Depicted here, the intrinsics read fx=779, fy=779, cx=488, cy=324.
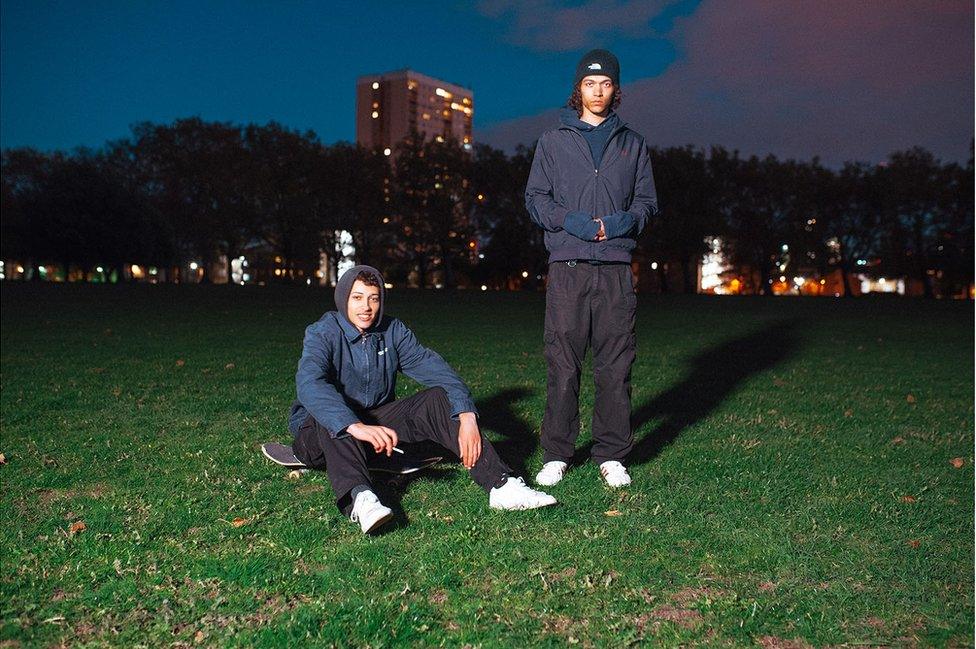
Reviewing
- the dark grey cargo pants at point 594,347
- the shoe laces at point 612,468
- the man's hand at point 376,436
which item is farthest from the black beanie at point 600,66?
the man's hand at point 376,436

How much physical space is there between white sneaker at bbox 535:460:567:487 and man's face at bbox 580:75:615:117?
2.45 meters

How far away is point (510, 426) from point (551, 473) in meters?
2.02

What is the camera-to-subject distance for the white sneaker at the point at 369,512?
13.4 ft

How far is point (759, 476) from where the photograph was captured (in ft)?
18.4

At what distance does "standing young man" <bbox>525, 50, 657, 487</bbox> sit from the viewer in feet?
17.3

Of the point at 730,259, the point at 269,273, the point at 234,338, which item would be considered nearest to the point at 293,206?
the point at 730,259

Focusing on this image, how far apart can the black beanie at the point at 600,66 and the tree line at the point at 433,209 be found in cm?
4970

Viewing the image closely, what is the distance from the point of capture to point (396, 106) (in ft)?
591

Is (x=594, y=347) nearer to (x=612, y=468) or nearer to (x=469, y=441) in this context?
(x=612, y=468)

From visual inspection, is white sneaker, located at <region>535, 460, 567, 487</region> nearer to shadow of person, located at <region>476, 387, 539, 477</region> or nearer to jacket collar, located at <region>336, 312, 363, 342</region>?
shadow of person, located at <region>476, 387, 539, 477</region>

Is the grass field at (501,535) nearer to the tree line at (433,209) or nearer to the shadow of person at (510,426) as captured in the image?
the shadow of person at (510,426)

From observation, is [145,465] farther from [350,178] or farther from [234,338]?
[350,178]

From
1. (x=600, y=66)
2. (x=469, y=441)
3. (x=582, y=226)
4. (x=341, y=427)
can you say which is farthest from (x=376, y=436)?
(x=600, y=66)

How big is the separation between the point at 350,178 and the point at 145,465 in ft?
174
